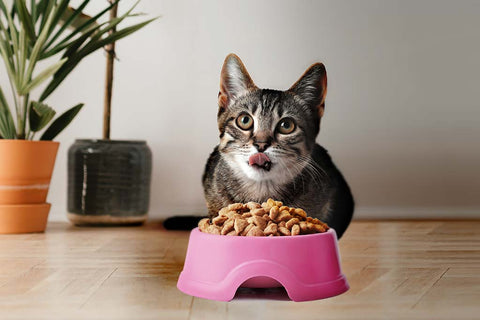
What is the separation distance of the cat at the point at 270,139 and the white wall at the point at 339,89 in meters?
0.81

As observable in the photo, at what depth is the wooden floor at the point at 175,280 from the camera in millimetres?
799

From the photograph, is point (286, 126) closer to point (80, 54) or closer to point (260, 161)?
point (260, 161)

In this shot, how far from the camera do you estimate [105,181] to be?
1837 mm

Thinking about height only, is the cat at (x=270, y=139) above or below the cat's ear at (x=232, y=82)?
below

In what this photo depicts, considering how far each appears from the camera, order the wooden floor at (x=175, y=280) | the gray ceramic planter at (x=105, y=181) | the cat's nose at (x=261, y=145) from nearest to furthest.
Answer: the wooden floor at (x=175, y=280)
the cat's nose at (x=261, y=145)
the gray ceramic planter at (x=105, y=181)

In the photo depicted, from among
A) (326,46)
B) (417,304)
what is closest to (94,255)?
(417,304)

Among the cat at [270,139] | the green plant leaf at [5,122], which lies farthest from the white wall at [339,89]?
the cat at [270,139]

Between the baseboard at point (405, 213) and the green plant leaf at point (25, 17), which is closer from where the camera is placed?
the green plant leaf at point (25, 17)

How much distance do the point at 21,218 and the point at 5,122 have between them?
323mm

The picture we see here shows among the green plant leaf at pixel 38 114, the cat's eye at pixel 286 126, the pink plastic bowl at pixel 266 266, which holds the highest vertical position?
the cat's eye at pixel 286 126

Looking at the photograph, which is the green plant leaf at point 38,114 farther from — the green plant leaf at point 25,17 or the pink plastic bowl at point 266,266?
the pink plastic bowl at point 266,266

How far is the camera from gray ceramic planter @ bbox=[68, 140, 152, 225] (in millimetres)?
1832

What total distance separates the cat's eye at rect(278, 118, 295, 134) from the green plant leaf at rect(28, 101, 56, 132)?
85 centimetres

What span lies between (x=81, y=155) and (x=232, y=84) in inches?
36.0
